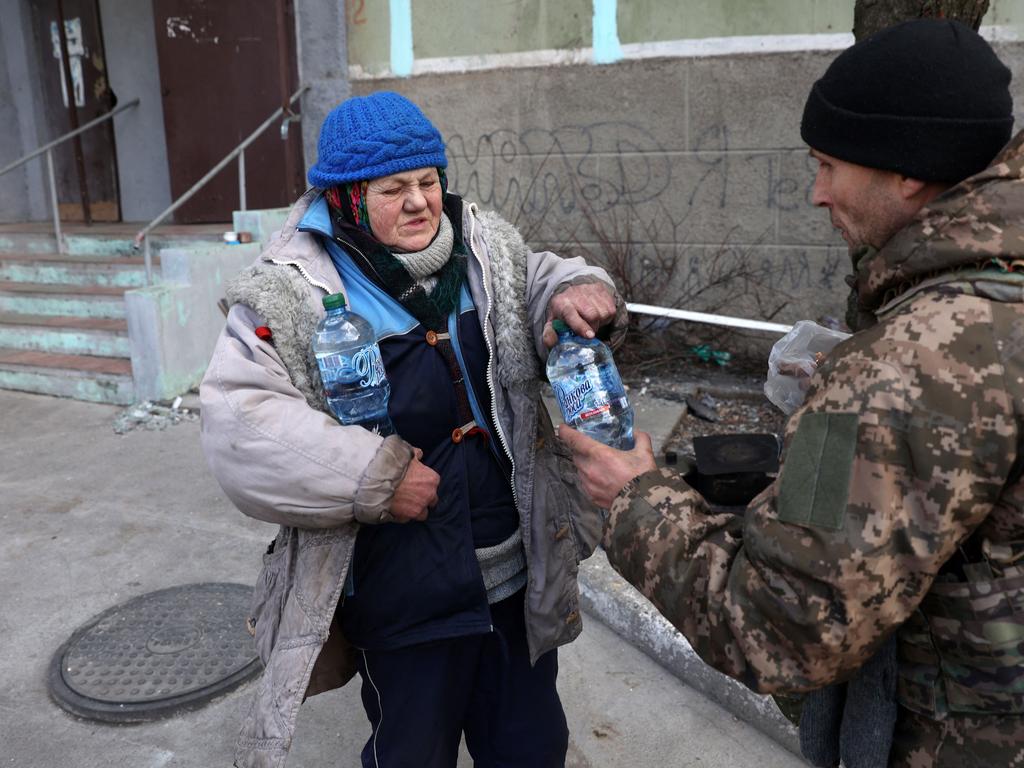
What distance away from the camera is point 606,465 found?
1478 millimetres

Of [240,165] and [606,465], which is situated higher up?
[240,165]

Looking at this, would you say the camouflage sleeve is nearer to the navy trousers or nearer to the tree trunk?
the navy trousers

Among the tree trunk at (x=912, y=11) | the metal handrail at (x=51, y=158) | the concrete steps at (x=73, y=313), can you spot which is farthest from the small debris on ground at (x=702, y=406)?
the metal handrail at (x=51, y=158)

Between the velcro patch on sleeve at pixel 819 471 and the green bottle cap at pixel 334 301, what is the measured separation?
3.29 ft

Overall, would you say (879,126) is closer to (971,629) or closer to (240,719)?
(971,629)

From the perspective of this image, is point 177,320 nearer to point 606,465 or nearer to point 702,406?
point 702,406

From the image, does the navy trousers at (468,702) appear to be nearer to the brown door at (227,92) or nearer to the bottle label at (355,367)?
the bottle label at (355,367)

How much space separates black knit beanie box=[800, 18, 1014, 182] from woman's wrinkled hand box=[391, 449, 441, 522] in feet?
3.37

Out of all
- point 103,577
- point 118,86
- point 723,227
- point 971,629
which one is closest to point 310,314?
point 971,629

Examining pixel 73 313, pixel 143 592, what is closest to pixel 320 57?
pixel 73 313

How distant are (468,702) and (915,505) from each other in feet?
4.50

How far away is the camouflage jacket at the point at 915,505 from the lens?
1.09 meters

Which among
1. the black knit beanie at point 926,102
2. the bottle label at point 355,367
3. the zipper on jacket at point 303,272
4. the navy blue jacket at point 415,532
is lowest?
the navy blue jacket at point 415,532

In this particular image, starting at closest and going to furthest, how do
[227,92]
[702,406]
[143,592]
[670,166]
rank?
[143,592]
[702,406]
[670,166]
[227,92]
